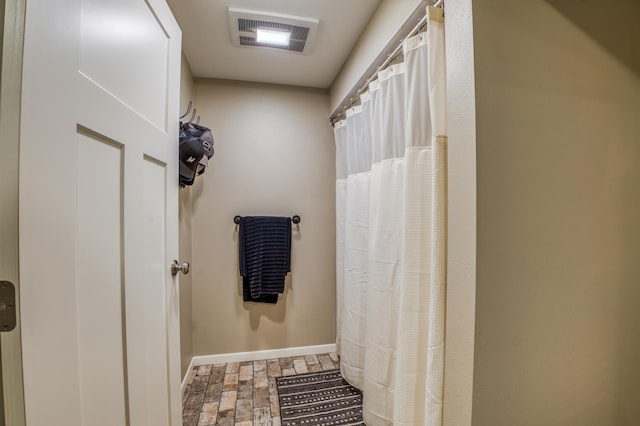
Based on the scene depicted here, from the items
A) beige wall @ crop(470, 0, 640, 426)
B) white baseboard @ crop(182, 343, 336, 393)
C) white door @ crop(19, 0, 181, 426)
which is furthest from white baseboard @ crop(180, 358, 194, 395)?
beige wall @ crop(470, 0, 640, 426)

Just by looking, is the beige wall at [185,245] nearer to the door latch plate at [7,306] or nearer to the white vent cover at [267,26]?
the white vent cover at [267,26]

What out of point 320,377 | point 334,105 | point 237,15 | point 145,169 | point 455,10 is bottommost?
point 320,377

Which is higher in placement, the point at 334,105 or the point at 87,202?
the point at 334,105

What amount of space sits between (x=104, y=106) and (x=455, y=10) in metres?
1.06

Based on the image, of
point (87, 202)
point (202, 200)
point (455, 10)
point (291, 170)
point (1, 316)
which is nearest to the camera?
point (1, 316)

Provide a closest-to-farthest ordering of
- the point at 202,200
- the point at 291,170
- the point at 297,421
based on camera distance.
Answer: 1. the point at 297,421
2. the point at 202,200
3. the point at 291,170

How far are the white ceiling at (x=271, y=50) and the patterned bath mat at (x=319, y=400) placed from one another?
238 centimetres

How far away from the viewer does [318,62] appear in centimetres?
199

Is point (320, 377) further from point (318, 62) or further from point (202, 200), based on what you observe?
point (318, 62)

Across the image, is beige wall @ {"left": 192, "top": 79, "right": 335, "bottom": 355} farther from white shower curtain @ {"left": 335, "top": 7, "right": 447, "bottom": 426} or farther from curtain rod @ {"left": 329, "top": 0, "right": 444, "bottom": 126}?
white shower curtain @ {"left": 335, "top": 7, "right": 447, "bottom": 426}

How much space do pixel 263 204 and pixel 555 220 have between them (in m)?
1.92

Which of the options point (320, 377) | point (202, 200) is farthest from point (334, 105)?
point (320, 377)

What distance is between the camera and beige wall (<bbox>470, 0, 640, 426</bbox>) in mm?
771

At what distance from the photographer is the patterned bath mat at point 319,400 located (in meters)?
1.59
